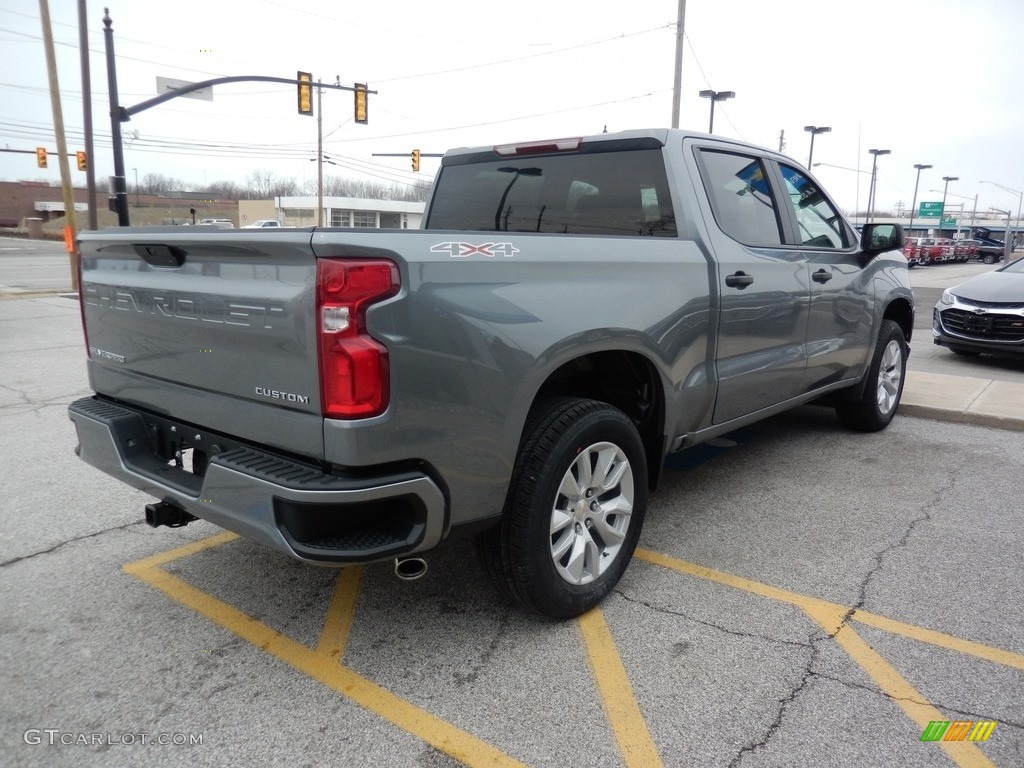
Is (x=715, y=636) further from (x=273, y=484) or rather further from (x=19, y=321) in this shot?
(x=19, y=321)

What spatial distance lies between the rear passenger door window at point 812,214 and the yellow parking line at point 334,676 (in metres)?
3.40

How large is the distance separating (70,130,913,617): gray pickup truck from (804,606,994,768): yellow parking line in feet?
2.80

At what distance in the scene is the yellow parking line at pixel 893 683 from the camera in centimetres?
230

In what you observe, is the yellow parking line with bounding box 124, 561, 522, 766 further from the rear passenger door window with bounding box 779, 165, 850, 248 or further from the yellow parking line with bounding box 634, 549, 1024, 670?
the rear passenger door window with bounding box 779, 165, 850, 248

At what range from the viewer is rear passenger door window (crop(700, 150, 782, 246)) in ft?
12.6

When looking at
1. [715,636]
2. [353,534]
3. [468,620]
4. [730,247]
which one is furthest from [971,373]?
[353,534]

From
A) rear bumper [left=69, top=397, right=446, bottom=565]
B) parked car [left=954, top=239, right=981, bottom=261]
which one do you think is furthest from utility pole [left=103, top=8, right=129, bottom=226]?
parked car [left=954, top=239, right=981, bottom=261]

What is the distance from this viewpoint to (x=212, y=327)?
2553mm

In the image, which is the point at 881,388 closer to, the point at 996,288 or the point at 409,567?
the point at 409,567

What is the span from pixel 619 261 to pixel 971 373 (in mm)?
7429

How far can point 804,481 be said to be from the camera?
4.75 metres

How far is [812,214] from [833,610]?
A: 258 centimetres

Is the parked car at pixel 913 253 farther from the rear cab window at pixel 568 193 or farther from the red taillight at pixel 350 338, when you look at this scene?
the red taillight at pixel 350 338

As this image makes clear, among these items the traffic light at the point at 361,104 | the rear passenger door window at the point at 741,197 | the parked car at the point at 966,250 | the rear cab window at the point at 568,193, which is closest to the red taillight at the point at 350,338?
the rear cab window at the point at 568,193
